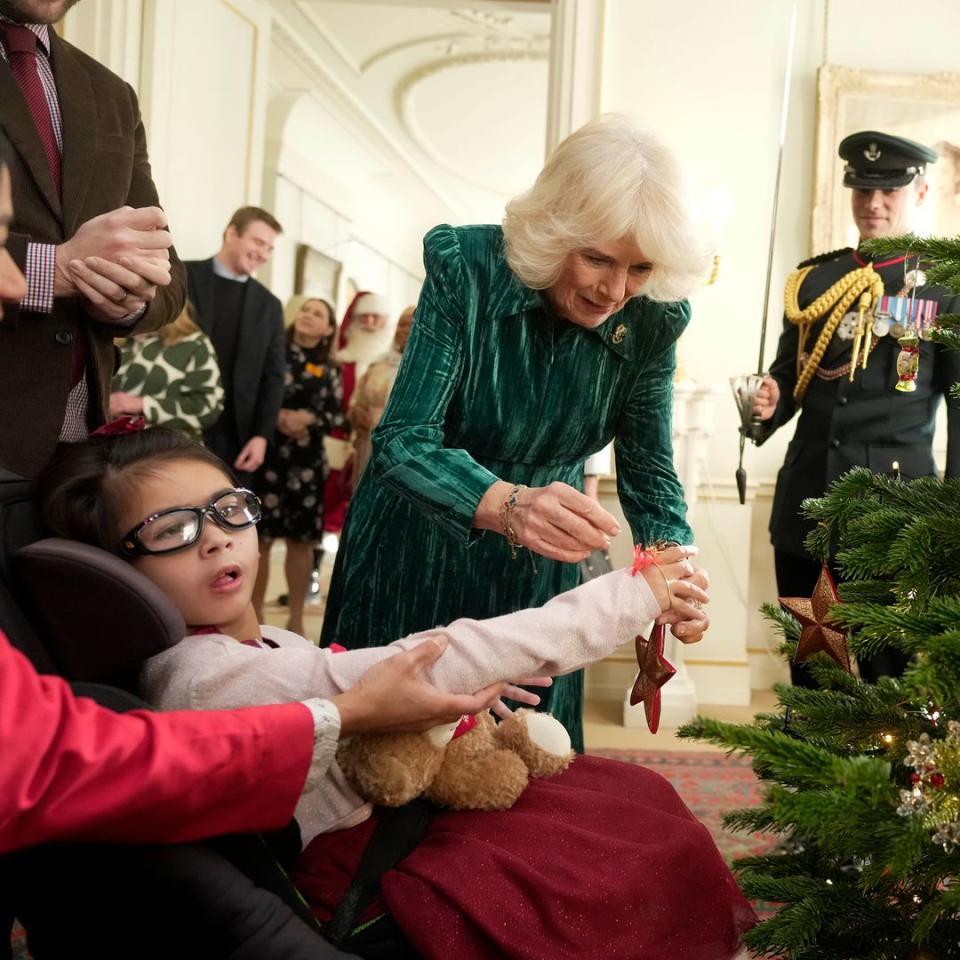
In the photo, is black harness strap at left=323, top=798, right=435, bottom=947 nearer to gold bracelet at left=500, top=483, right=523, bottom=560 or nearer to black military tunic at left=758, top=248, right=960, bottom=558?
gold bracelet at left=500, top=483, right=523, bottom=560

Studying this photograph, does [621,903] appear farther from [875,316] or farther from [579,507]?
[875,316]

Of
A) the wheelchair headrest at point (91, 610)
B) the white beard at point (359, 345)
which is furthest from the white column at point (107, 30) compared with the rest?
the wheelchair headrest at point (91, 610)

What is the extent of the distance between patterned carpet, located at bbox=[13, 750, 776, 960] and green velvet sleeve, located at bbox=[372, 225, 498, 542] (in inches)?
58.7

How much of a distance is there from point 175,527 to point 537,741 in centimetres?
55

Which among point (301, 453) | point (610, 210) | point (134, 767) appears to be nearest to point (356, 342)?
point (301, 453)

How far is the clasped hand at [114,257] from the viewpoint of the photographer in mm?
1516

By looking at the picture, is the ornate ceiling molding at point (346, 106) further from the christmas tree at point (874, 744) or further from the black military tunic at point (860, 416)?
the christmas tree at point (874, 744)

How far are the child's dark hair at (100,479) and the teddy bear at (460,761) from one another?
0.42 m

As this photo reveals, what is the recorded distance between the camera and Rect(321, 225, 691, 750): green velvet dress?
1.64 m

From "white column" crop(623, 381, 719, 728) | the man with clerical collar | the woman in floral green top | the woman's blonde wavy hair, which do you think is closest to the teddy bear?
the woman's blonde wavy hair

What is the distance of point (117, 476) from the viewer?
4.41 feet

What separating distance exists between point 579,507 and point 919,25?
13.7 ft

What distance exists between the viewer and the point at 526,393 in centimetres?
168

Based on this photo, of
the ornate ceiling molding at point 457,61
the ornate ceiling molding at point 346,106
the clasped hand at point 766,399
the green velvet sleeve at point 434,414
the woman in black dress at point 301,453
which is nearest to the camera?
the green velvet sleeve at point 434,414
